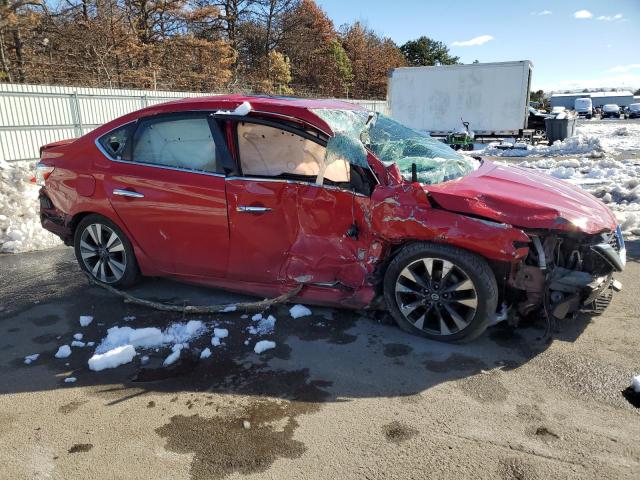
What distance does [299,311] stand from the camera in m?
4.05

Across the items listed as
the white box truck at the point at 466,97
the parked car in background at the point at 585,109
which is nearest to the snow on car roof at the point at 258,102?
the white box truck at the point at 466,97

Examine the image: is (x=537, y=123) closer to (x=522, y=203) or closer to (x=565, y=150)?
(x=565, y=150)

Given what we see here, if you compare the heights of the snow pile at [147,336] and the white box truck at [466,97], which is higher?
the white box truck at [466,97]

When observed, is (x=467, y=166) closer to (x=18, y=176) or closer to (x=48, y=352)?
(x=48, y=352)

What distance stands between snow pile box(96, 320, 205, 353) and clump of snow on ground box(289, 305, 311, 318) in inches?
27.8

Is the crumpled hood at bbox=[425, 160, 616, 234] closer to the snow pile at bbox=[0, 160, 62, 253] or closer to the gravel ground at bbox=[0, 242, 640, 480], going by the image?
the gravel ground at bbox=[0, 242, 640, 480]

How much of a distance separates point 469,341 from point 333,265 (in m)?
1.11

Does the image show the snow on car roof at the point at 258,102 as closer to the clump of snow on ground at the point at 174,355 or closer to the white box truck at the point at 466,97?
the clump of snow on ground at the point at 174,355

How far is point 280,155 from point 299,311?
124cm

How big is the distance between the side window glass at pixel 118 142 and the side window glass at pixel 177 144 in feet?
→ 0.30

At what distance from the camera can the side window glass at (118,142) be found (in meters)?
4.41

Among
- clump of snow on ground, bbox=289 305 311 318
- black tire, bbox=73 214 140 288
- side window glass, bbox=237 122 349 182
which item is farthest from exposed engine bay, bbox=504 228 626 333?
black tire, bbox=73 214 140 288

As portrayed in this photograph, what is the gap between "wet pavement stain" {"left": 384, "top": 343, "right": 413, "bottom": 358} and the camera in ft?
11.3

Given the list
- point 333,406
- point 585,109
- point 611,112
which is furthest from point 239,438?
point 611,112
